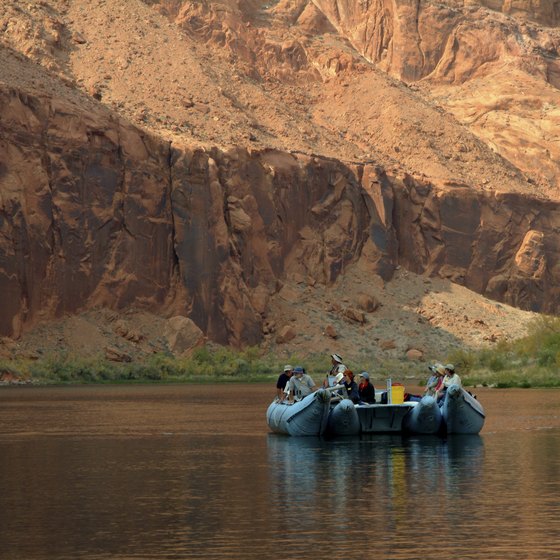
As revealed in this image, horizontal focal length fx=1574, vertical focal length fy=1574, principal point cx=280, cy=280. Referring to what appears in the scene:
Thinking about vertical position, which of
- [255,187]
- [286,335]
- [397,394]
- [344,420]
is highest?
[255,187]

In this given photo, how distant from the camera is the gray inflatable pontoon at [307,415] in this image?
120ft

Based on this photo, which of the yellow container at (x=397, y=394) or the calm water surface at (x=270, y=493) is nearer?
the calm water surface at (x=270, y=493)

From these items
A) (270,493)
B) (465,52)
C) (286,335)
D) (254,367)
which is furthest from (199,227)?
(270,493)

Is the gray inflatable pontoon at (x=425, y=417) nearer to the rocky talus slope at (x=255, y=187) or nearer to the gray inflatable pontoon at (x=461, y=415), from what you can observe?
the gray inflatable pontoon at (x=461, y=415)

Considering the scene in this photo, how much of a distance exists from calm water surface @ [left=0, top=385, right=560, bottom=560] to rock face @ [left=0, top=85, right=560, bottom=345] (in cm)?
4932

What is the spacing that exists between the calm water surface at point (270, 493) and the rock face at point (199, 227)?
162 feet

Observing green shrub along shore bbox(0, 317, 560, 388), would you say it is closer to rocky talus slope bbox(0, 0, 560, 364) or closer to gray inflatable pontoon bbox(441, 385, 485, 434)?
rocky talus slope bbox(0, 0, 560, 364)

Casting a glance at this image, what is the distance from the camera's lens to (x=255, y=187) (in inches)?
4094

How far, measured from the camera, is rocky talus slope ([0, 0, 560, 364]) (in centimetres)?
9231

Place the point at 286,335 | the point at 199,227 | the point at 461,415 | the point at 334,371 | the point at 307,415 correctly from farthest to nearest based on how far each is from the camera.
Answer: the point at 286,335 → the point at 199,227 → the point at 334,371 → the point at 461,415 → the point at 307,415

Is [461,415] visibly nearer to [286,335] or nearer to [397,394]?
[397,394]

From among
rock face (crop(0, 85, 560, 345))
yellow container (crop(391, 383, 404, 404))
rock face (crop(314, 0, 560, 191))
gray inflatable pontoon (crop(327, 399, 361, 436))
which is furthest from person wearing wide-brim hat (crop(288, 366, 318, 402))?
rock face (crop(314, 0, 560, 191))

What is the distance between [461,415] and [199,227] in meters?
61.5

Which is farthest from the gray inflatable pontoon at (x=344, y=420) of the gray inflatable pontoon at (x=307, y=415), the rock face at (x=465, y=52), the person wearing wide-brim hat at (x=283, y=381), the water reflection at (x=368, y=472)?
the rock face at (x=465, y=52)
